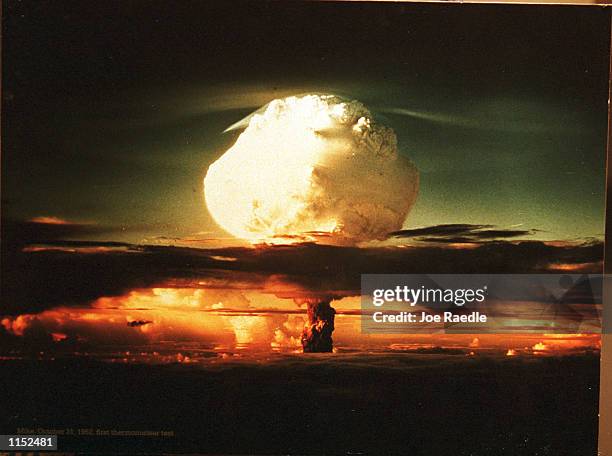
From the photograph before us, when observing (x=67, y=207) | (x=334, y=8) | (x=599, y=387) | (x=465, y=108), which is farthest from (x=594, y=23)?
(x=67, y=207)

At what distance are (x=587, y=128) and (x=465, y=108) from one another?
1.26ft

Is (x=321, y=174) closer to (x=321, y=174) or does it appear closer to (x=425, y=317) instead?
(x=321, y=174)

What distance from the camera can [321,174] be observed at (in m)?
2.09

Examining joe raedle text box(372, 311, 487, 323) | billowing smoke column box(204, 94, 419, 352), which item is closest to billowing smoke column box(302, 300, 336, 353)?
billowing smoke column box(204, 94, 419, 352)

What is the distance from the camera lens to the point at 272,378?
6.90ft

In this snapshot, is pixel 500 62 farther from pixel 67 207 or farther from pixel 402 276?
pixel 67 207

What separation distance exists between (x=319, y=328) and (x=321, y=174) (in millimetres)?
481

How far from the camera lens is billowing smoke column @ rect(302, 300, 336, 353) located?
2092 millimetres

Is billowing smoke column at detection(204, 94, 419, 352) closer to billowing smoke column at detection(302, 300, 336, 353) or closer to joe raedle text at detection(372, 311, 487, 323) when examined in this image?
billowing smoke column at detection(302, 300, 336, 353)

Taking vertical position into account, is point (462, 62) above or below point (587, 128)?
above

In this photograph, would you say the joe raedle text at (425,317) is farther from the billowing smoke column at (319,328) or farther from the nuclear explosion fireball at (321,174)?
the nuclear explosion fireball at (321,174)

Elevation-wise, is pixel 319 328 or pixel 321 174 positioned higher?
pixel 321 174

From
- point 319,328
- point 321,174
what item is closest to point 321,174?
point 321,174

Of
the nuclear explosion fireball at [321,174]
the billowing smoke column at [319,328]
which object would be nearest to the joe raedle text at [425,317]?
the billowing smoke column at [319,328]
